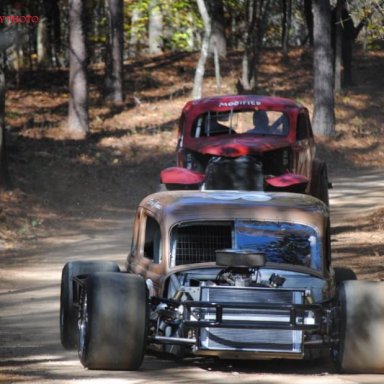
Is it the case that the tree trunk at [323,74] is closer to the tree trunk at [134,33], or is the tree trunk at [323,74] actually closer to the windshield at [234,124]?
the windshield at [234,124]

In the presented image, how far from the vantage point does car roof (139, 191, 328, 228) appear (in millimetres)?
9570

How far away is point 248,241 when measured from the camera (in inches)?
374

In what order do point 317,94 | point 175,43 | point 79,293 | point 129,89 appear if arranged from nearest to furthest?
1. point 79,293
2. point 317,94
3. point 129,89
4. point 175,43

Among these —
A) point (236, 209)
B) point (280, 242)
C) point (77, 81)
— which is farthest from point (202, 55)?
point (280, 242)

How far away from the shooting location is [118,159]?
26406 millimetres

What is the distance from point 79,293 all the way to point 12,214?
11.1 m

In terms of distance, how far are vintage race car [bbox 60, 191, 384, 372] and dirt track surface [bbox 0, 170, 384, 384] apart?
19 centimetres

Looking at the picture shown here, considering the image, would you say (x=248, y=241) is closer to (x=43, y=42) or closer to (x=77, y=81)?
(x=77, y=81)

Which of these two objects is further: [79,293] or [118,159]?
[118,159]

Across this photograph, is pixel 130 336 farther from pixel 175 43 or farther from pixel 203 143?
pixel 175 43

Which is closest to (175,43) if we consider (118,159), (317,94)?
(317,94)

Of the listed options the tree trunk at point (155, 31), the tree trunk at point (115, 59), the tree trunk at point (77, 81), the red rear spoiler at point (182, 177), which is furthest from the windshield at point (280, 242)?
the tree trunk at point (155, 31)

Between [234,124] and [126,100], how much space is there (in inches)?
639

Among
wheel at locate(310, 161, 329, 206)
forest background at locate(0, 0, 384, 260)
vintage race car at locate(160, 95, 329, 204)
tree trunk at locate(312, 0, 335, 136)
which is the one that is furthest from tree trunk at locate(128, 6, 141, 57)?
wheel at locate(310, 161, 329, 206)
